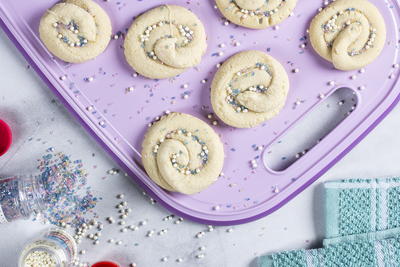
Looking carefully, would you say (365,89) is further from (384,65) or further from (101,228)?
(101,228)

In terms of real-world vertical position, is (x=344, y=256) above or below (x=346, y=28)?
below

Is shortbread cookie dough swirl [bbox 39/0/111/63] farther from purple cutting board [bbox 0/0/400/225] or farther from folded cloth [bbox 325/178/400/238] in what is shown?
folded cloth [bbox 325/178/400/238]

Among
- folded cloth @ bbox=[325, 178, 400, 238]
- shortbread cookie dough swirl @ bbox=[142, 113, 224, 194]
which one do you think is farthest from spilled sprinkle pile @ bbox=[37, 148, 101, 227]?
folded cloth @ bbox=[325, 178, 400, 238]

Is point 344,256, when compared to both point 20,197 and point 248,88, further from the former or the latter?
point 20,197

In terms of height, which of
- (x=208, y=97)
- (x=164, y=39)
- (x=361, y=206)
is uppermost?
(x=164, y=39)

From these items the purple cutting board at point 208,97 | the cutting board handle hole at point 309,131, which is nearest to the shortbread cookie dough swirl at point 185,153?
the purple cutting board at point 208,97

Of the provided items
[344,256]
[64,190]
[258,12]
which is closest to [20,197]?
[64,190]
